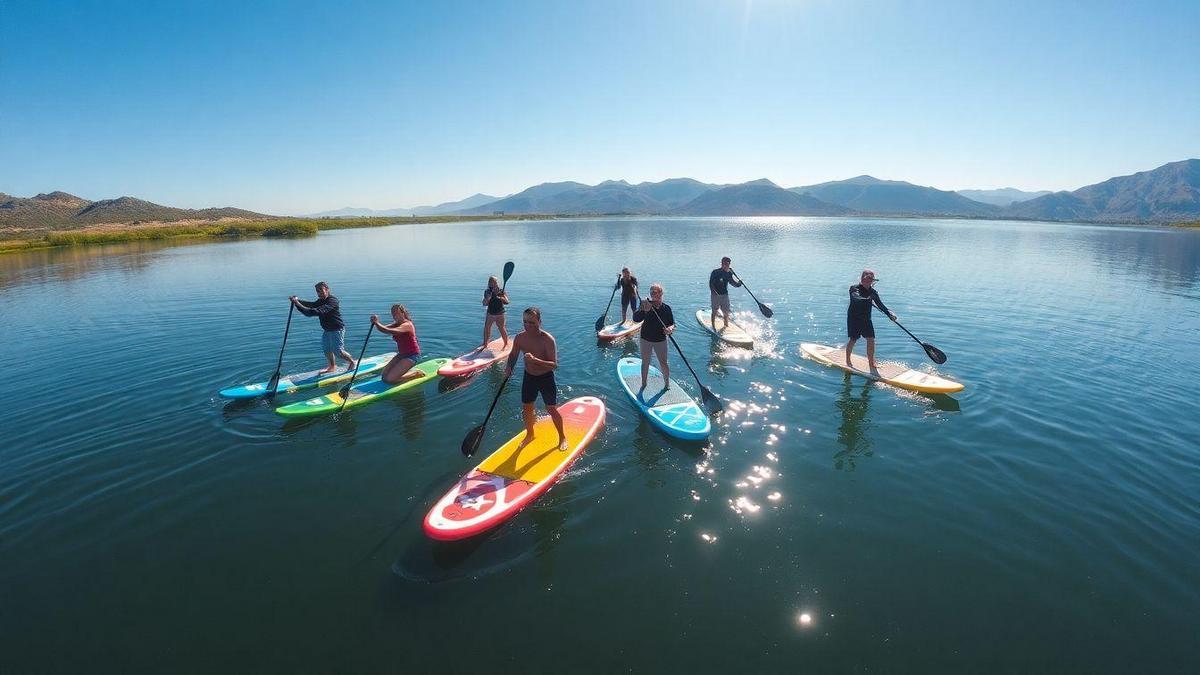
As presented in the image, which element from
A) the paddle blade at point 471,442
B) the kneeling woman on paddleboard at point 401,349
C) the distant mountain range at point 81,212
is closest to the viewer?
the paddle blade at point 471,442

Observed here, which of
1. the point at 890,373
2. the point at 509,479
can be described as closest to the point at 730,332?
the point at 890,373

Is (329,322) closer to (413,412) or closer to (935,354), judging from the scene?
(413,412)

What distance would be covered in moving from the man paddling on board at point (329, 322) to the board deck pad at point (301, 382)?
12.0 inches

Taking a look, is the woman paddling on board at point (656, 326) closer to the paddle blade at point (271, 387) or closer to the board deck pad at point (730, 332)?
the board deck pad at point (730, 332)

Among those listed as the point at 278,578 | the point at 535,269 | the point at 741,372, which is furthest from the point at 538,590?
the point at 535,269

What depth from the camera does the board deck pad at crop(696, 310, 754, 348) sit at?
15883 millimetres

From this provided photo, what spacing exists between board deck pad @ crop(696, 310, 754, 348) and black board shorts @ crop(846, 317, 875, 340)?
130 inches

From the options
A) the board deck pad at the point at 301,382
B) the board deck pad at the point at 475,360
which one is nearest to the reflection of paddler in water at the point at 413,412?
the board deck pad at the point at 475,360

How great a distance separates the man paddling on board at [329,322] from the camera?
41.0 feet

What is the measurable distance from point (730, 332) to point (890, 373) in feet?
17.5

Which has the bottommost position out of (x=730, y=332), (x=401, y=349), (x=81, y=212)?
(x=730, y=332)

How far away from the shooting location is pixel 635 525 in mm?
7395

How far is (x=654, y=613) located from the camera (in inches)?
231

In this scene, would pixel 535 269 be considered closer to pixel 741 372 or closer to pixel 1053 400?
pixel 741 372
